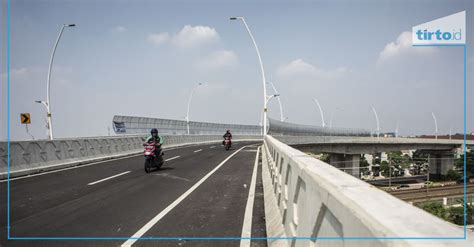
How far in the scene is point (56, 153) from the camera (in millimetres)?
15727

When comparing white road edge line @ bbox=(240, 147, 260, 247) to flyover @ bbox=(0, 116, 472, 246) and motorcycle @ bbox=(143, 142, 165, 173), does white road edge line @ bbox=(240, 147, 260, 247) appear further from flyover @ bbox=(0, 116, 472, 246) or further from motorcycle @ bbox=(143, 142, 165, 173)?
motorcycle @ bbox=(143, 142, 165, 173)

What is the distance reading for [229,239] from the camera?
5.20 meters

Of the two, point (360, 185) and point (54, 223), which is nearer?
point (360, 185)

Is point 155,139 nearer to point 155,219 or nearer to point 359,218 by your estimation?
point 155,219

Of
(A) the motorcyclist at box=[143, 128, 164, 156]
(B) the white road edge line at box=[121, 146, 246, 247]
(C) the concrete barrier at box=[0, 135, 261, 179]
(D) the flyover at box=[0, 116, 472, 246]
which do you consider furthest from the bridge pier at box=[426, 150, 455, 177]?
(C) the concrete barrier at box=[0, 135, 261, 179]

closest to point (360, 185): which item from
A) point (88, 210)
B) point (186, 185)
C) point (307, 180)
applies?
point (307, 180)

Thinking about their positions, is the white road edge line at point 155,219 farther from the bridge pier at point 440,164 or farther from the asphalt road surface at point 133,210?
the bridge pier at point 440,164

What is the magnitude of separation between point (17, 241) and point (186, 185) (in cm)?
562

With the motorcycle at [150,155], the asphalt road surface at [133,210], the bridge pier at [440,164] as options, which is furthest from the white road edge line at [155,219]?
the bridge pier at [440,164]

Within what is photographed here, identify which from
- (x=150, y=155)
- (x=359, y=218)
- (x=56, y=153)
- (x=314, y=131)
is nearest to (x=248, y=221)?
(x=359, y=218)

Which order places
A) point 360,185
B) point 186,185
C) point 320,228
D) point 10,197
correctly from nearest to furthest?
point 360,185 < point 320,228 < point 10,197 < point 186,185

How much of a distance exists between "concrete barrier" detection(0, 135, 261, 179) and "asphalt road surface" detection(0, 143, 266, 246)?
1469 mm

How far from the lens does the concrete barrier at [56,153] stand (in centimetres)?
1298

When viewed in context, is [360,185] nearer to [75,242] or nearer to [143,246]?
[143,246]
